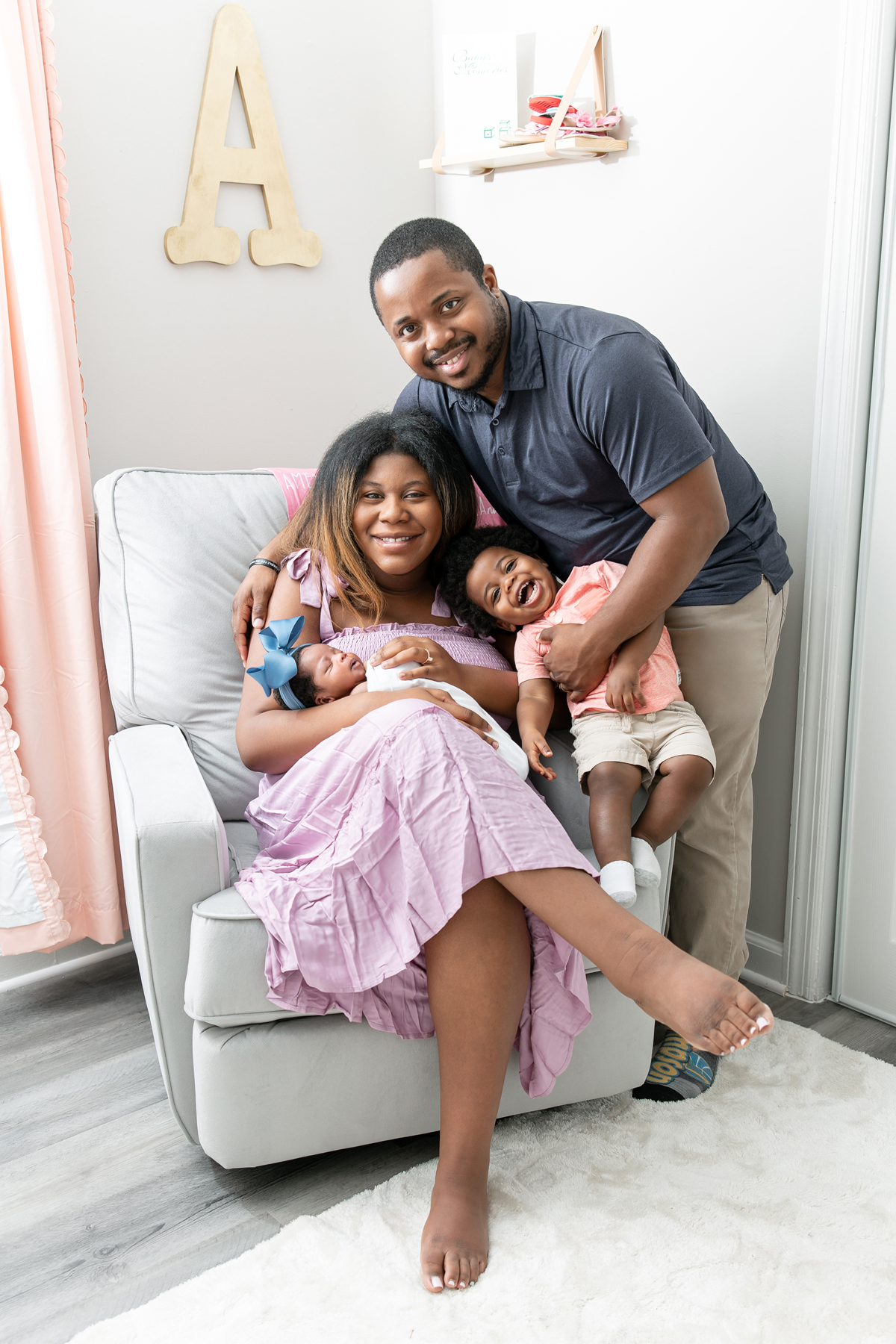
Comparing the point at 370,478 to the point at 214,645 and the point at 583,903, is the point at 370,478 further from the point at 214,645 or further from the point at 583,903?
the point at 583,903

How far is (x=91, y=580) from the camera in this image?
1.92 m

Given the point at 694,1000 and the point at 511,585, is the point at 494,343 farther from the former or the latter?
the point at 694,1000

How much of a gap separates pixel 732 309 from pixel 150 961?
1533 millimetres

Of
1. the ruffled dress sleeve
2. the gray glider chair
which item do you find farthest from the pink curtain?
the ruffled dress sleeve

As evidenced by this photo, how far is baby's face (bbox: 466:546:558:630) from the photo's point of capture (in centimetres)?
167

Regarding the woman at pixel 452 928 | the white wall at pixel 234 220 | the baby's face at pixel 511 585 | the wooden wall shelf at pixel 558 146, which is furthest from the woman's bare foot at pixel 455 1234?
the wooden wall shelf at pixel 558 146

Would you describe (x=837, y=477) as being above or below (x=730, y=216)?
below

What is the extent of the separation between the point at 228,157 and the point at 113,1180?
2.02 metres

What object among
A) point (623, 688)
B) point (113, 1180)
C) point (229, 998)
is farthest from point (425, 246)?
point (113, 1180)

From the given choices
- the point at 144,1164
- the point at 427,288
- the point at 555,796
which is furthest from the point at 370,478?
the point at 144,1164

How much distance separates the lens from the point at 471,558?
66.9 inches

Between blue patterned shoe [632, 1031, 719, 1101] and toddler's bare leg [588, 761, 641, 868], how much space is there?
396 millimetres

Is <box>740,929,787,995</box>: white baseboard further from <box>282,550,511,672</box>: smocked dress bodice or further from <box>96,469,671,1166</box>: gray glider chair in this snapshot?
<box>282,550,511,672</box>: smocked dress bodice

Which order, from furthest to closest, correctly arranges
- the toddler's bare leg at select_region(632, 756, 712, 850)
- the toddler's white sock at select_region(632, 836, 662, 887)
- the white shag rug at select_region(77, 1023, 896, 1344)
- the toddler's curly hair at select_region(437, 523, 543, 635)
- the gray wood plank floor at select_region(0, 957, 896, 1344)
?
the toddler's curly hair at select_region(437, 523, 543, 635), the toddler's bare leg at select_region(632, 756, 712, 850), the toddler's white sock at select_region(632, 836, 662, 887), the gray wood plank floor at select_region(0, 957, 896, 1344), the white shag rug at select_region(77, 1023, 896, 1344)
